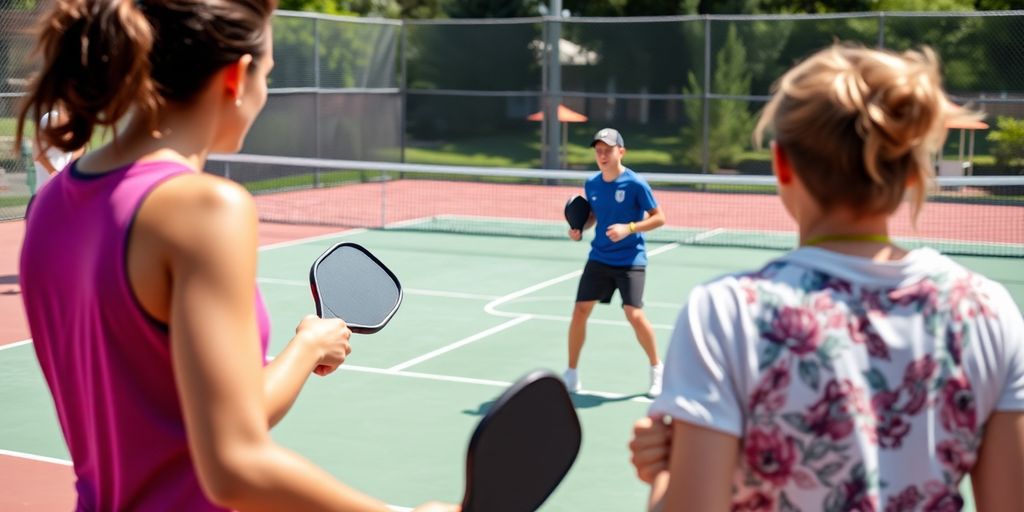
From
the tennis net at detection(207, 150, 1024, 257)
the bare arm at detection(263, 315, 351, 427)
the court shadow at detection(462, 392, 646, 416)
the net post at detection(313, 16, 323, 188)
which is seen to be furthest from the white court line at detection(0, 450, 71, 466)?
the net post at detection(313, 16, 323, 188)

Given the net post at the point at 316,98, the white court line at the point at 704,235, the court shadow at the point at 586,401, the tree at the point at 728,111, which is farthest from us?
the tree at the point at 728,111

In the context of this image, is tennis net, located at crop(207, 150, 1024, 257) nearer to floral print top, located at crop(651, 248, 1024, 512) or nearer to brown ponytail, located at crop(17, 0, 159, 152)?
floral print top, located at crop(651, 248, 1024, 512)

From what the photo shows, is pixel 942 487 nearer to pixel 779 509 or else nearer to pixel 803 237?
pixel 779 509

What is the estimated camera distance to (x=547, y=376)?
1.84 meters

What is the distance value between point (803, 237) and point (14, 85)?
16.3 m

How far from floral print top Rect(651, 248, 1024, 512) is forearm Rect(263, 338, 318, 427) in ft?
1.84

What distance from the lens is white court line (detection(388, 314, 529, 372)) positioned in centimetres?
896

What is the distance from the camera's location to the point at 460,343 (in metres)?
9.73

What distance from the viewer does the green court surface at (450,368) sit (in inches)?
255

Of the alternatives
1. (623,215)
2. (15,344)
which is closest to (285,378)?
(623,215)

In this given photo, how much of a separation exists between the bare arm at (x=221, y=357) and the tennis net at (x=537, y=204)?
13221mm

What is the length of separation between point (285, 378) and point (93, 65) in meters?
0.55

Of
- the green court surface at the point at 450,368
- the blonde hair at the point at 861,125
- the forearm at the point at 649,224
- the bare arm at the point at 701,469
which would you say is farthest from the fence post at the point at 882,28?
the bare arm at the point at 701,469

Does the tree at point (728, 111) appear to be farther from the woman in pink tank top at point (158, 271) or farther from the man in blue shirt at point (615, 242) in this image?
the woman in pink tank top at point (158, 271)
